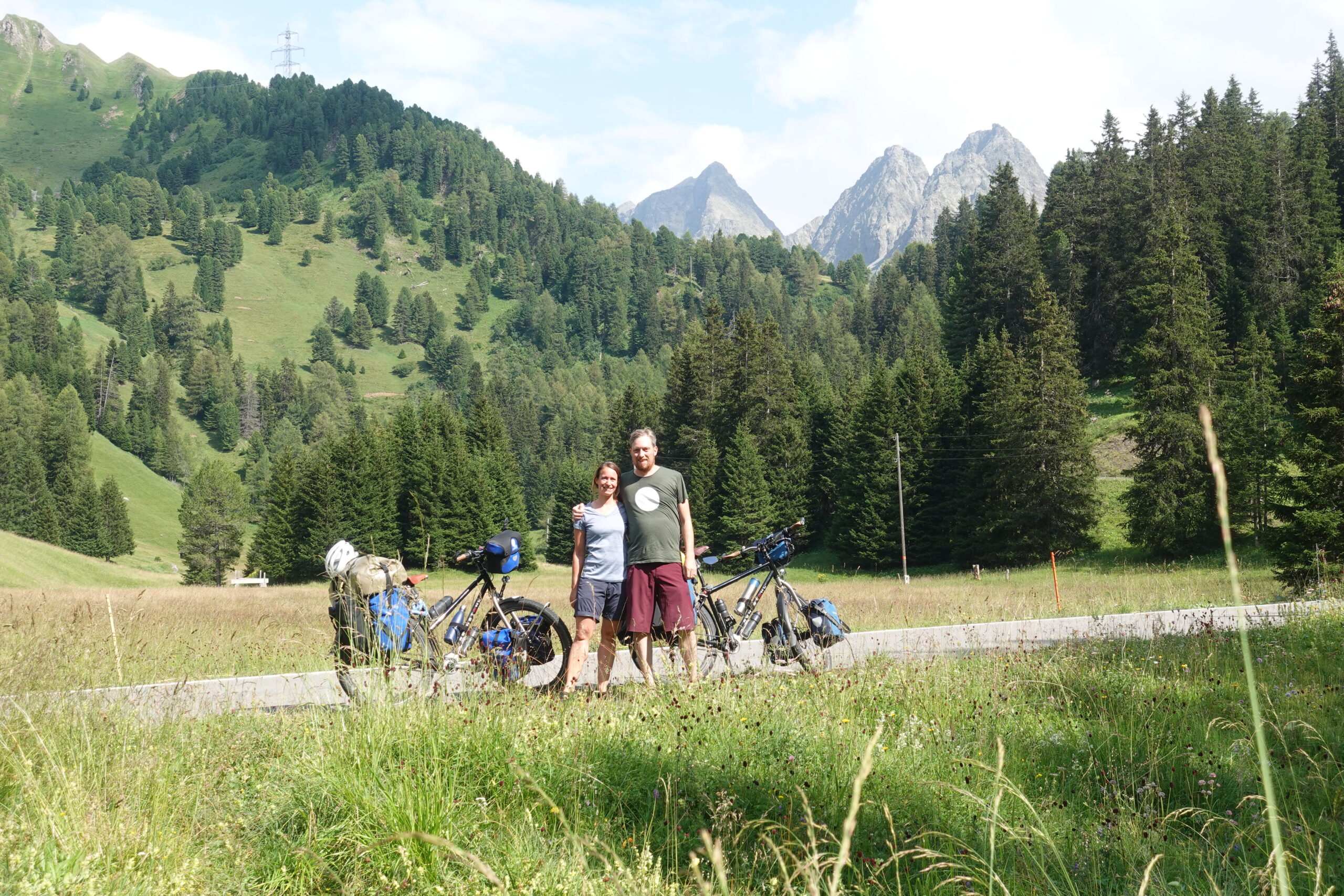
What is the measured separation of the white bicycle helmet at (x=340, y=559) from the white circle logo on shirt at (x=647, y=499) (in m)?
2.18

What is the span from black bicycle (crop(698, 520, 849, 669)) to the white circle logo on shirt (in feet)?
5.05

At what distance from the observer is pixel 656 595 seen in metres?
7.12

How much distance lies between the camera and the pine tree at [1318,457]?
21.9m

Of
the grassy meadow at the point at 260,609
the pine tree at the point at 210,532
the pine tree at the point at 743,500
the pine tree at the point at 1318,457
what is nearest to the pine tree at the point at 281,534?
the pine tree at the point at 210,532

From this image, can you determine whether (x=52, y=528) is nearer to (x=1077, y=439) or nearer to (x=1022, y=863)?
(x=1077, y=439)

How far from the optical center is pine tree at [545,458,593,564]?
79062mm

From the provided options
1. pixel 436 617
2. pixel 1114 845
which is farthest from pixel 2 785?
pixel 1114 845

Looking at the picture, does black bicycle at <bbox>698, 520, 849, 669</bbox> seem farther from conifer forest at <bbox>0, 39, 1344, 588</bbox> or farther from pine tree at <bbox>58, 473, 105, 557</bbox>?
pine tree at <bbox>58, 473, 105, 557</bbox>

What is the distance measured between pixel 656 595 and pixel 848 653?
11.7 feet

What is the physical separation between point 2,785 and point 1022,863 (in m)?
4.55

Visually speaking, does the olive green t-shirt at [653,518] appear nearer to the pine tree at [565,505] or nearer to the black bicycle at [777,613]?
the black bicycle at [777,613]

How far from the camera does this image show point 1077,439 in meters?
46.2

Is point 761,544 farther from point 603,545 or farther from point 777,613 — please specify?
point 603,545

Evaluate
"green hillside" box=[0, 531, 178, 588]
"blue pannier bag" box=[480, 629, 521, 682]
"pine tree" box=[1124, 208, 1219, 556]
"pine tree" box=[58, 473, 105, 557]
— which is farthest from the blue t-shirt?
"pine tree" box=[58, 473, 105, 557]
